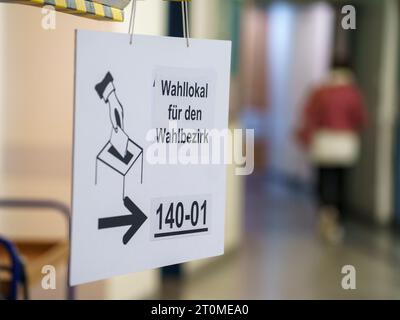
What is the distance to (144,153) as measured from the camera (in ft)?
4.49

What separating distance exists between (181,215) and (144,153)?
6.0 inches

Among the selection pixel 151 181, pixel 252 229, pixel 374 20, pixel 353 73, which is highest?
pixel 374 20

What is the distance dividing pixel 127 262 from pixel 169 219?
0.12m

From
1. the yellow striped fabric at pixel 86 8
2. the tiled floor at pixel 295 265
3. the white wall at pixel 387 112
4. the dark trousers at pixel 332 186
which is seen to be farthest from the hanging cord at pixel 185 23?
the white wall at pixel 387 112

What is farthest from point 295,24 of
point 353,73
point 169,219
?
point 169,219

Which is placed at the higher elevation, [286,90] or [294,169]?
[286,90]

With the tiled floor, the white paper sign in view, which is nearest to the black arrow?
the white paper sign

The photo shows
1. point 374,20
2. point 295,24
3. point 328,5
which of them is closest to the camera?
point 374,20

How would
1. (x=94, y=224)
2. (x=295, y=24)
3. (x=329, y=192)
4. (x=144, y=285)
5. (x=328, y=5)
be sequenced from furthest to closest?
(x=295, y=24)
(x=328, y=5)
(x=329, y=192)
(x=144, y=285)
(x=94, y=224)

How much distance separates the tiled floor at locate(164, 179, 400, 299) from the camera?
505 cm

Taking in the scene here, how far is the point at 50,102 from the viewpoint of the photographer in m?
3.90

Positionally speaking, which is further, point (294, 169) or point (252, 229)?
point (294, 169)

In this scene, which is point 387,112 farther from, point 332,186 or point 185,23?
point 185,23

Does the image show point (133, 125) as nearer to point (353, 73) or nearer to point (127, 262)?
point (127, 262)
